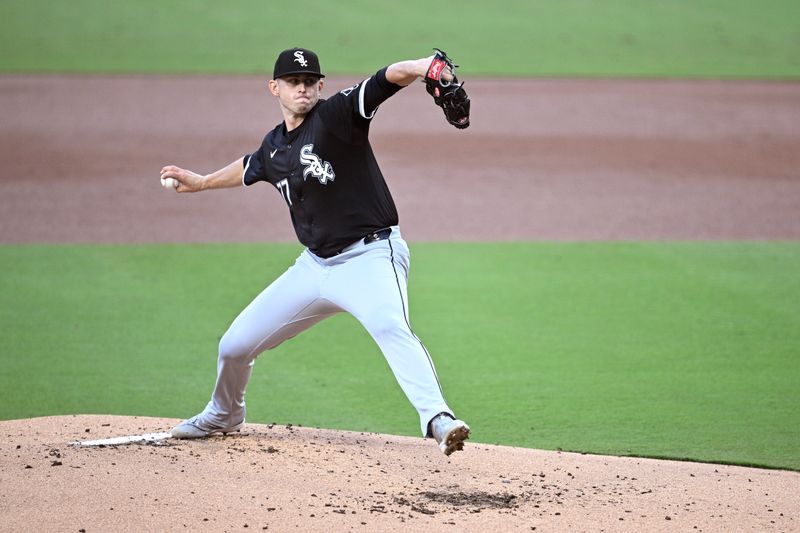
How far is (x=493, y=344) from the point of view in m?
7.70

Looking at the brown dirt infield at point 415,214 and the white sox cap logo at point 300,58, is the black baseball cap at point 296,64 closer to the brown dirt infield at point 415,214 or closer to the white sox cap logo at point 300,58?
the white sox cap logo at point 300,58

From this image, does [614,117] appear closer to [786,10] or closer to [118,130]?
[118,130]

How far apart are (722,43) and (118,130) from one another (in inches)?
512

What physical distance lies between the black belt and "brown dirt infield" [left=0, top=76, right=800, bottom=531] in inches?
40.7

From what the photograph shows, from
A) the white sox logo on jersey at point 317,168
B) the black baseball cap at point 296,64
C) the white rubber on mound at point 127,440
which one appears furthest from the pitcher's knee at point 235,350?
the black baseball cap at point 296,64

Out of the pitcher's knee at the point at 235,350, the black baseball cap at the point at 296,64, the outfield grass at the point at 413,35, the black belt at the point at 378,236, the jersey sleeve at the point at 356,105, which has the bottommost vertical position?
the pitcher's knee at the point at 235,350

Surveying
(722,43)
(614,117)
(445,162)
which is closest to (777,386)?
(445,162)

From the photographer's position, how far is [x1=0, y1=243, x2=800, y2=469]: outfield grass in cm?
633

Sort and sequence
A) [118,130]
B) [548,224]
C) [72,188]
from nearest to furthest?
[548,224] < [72,188] < [118,130]

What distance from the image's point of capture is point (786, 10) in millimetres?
25625

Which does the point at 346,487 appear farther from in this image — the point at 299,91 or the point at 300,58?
the point at 300,58

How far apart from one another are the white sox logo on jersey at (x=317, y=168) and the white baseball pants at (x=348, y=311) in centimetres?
32

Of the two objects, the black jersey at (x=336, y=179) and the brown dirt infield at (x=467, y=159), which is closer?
the black jersey at (x=336, y=179)

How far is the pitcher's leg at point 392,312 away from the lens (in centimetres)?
465
